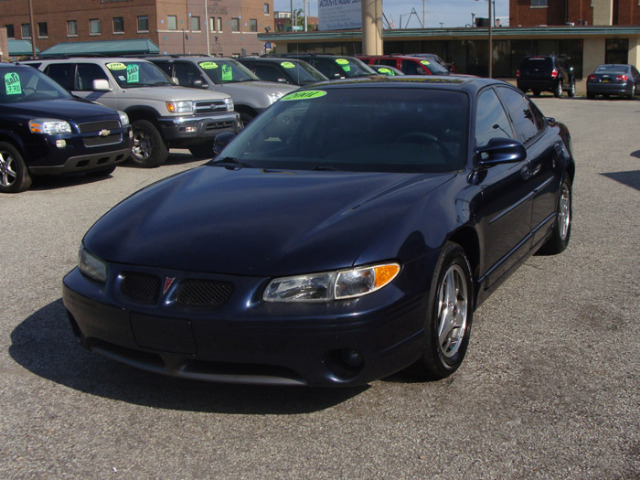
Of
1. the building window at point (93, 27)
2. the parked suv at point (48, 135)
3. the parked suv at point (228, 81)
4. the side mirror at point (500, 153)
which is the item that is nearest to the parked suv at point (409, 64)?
the parked suv at point (228, 81)

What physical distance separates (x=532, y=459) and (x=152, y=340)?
168 cm

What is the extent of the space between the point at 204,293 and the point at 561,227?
3966mm

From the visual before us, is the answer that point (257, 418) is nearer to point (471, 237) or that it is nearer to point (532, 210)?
point (471, 237)

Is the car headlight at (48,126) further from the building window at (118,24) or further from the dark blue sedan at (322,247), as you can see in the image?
the building window at (118,24)

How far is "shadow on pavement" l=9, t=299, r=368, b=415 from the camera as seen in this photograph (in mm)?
3672

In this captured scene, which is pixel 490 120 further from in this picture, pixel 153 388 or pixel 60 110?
pixel 60 110

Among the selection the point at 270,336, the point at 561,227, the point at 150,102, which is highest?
the point at 150,102

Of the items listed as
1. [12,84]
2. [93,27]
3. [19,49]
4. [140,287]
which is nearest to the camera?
[140,287]

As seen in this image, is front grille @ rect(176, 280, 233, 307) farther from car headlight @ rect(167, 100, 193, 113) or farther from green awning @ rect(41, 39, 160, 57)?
green awning @ rect(41, 39, 160, 57)

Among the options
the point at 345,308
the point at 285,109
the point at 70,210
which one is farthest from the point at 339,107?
the point at 70,210

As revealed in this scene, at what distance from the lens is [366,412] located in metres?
3.57

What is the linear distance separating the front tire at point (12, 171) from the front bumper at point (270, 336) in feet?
23.8

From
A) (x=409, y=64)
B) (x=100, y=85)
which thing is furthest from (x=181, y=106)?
(x=409, y=64)

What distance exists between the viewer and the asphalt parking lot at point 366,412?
312 centimetres
